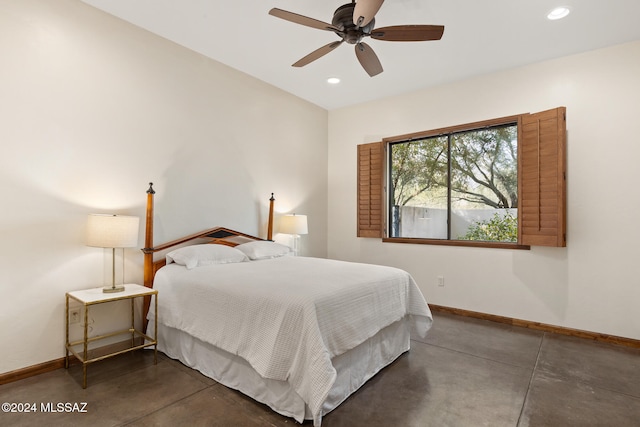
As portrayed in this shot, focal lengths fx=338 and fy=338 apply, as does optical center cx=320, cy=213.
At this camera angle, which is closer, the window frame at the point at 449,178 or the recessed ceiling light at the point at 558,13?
the recessed ceiling light at the point at 558,13

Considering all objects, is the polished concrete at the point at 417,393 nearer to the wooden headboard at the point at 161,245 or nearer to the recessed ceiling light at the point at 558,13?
the wooden headboard at the point at 161,245

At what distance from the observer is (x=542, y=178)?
135 inches

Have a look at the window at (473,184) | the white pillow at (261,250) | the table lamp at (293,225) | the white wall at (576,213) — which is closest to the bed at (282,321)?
the white pillow at (261,250)

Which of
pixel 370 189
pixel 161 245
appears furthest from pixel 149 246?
pixel 370 189

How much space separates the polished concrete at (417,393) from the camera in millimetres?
1933

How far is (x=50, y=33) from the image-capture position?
2.55 m

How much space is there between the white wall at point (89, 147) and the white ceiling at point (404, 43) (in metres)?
0.29

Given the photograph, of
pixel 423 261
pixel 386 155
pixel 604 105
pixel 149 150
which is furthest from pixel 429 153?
pixel 149 150

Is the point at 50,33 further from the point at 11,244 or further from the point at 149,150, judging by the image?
Answer: the point at 11,244

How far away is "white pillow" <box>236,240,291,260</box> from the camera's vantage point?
11.6ft

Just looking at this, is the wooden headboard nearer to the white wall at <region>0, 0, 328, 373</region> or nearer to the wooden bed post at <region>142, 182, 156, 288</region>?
the wooden bed post at <region>142, 182, 156, 288</region>

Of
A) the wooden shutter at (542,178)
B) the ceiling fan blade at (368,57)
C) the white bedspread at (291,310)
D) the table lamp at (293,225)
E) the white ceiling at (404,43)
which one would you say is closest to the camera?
the white bedspread at (291,310)

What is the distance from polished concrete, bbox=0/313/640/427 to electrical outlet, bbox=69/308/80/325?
35cm

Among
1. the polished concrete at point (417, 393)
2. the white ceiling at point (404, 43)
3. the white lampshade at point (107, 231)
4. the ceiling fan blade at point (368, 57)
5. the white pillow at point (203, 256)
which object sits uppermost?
the white ceiling at point (404, 43)
